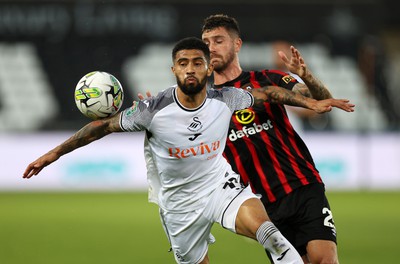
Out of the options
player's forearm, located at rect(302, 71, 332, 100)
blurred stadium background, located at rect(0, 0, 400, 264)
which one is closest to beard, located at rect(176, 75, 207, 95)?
player's forearm, located at rect(302, 71, 332, 100)

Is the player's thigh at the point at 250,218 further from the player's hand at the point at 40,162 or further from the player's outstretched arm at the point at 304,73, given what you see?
the player's hand at the point at 40,162

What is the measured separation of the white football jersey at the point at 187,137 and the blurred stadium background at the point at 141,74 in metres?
11.0

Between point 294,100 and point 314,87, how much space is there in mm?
197

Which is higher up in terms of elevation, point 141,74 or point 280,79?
point 280,79

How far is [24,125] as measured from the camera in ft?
70.4

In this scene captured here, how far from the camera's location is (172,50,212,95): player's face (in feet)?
21.2

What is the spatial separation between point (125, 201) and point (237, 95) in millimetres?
10605

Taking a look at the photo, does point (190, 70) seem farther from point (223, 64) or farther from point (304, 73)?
point (304, 73)

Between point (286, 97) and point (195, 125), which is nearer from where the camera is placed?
point (195, 125)

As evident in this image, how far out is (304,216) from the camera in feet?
22.7

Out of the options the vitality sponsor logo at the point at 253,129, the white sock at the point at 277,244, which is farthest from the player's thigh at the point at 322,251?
the vitality sponsor logo at the point at 253,129

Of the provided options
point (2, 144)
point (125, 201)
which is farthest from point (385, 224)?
point (2, 144)

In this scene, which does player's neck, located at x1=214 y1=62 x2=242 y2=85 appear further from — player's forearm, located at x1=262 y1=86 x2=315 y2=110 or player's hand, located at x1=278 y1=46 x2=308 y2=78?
player's hand, located at x1=278 y1=46 x2=308 y2=78

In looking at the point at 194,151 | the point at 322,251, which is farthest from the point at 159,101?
the point at 322,251
